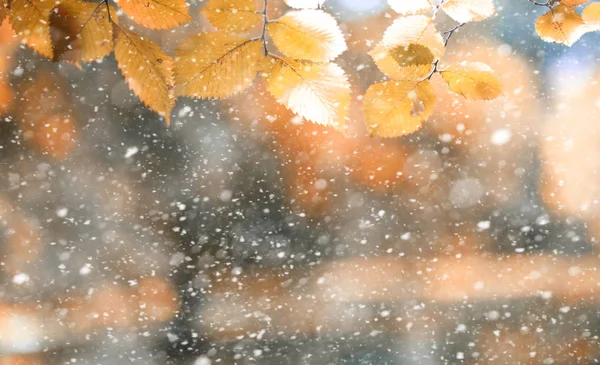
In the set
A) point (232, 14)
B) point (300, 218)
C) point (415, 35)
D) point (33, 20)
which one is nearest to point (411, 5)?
point (415, 35)

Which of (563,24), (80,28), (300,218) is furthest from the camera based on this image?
(300,218)

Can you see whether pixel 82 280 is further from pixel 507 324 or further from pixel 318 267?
pixel 507 324

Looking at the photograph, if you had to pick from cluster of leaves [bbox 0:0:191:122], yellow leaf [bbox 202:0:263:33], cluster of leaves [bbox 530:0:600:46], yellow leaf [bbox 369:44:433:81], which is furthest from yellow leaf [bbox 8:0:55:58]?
cluster of leaves [bbox 530:0:600:46]

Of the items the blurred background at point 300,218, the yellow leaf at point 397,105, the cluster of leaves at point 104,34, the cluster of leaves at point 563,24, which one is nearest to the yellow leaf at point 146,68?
the cluster of leaves at point 104,34

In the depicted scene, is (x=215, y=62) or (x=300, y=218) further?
(x=300, y=218)

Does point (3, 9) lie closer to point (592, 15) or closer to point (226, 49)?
point (226, 49)

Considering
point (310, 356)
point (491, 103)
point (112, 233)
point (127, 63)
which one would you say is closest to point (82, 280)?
point (112, 233)

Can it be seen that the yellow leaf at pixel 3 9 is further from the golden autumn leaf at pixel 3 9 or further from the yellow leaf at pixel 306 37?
the yellow leaf at pixel 306 37
